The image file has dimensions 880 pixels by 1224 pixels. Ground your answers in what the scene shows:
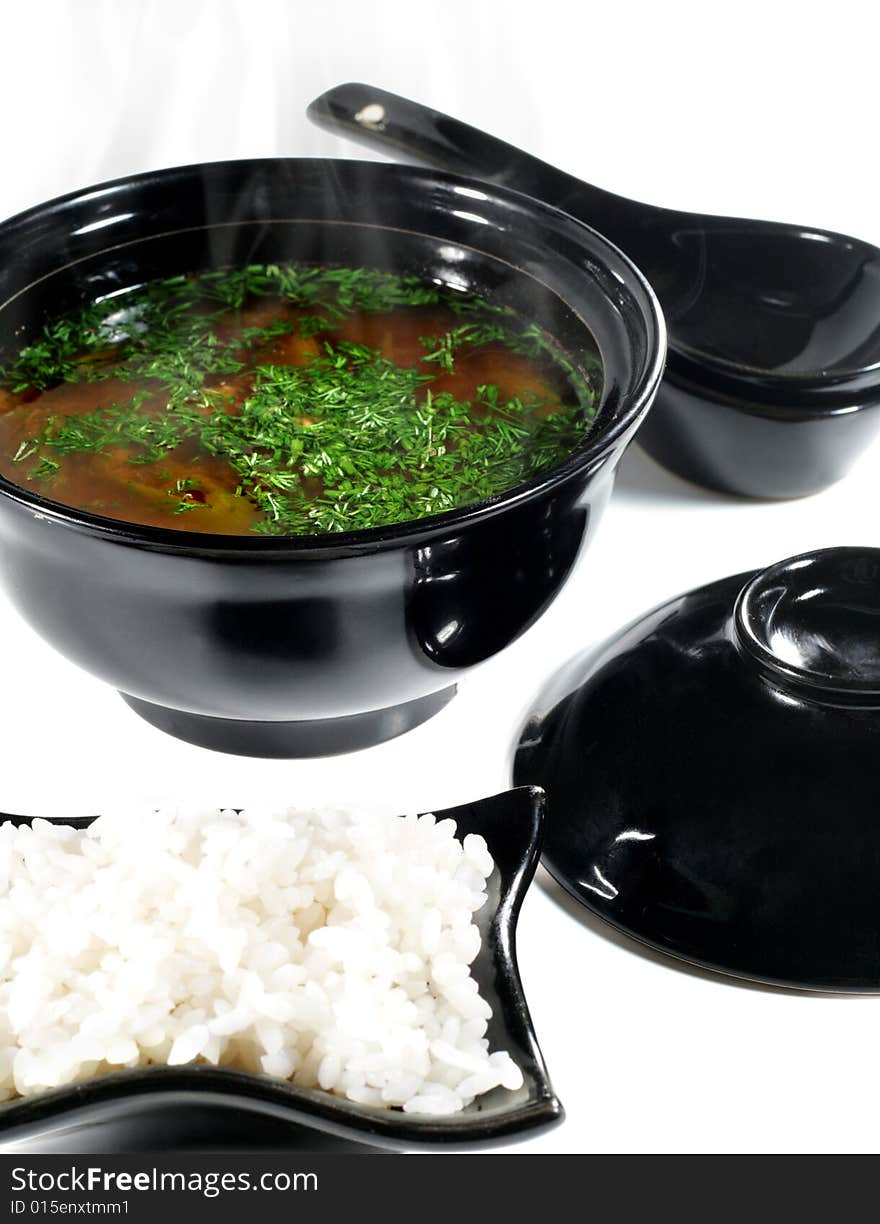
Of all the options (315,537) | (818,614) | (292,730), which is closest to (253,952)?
(315,537)

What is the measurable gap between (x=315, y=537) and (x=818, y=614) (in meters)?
0.59

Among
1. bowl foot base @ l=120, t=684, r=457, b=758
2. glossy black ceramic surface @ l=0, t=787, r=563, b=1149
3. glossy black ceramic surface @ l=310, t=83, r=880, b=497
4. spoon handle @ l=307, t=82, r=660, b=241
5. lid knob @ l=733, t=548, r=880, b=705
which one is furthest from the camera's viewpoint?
spoon handle @ l=307, t=82, r=660, b=241

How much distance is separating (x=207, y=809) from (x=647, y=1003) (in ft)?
1.59

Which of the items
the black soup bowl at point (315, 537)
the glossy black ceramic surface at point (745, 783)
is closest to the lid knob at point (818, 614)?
the glossy black ceramic surface at point (745, 783)

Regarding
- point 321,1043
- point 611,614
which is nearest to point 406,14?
point 611,614

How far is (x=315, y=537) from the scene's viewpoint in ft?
4.57

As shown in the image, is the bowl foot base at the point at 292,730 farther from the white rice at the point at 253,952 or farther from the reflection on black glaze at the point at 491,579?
the white rice at the point at 253,952

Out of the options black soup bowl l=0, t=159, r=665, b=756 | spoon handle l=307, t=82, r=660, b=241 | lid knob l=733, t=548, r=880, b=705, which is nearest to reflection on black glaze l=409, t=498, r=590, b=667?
black soup bowl l=0, t=159, r=665, b=756

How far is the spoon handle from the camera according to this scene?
2.45m

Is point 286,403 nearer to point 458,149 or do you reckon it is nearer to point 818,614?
point 818,614

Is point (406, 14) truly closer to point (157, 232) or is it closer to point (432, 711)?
point (157, 232)

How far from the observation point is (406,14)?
2701 mm

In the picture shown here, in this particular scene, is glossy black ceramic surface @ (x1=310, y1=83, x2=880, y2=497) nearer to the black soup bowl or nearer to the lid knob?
the black soup bowl

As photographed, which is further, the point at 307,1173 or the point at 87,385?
the point at 87,385
